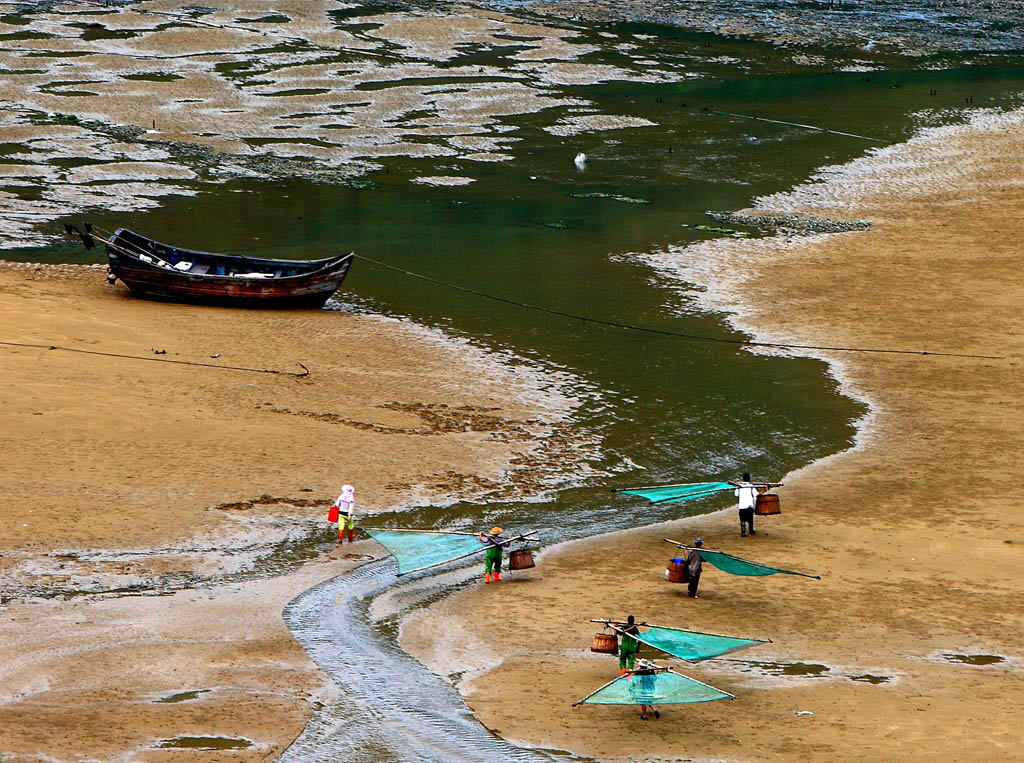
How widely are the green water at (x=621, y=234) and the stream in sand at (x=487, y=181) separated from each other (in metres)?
0.09

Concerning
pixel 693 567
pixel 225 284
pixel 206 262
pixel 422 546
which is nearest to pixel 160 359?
pixel 225 284

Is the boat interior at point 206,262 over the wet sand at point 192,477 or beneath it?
over

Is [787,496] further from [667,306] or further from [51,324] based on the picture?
[51,324]

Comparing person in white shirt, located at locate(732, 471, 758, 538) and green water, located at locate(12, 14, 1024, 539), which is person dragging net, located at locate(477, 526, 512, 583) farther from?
person in white shirt, located at locate(732, 471, 758, 538)

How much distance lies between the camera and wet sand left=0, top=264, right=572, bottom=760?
15836 mm

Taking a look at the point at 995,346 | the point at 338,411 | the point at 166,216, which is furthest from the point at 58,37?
the point at 995,346

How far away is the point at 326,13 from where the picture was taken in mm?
61406

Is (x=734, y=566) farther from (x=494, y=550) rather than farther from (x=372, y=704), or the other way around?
(x=372, y=704)

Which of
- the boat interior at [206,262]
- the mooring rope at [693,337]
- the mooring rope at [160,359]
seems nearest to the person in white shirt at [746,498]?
the mooring rope at [160,359]

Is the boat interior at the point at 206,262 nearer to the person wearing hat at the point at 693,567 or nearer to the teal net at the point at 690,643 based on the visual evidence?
the person wearing hat at the point at 693,567

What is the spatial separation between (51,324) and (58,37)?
3193cm

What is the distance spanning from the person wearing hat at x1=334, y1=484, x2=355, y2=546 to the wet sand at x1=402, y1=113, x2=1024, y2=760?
2.35 metres

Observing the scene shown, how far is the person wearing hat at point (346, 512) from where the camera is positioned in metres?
20.4

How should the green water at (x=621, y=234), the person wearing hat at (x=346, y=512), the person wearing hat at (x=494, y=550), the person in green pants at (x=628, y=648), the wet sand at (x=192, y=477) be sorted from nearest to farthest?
the wet sand at (x=192, y=477)
the person in green pants at (x=628, y=648)
the person wearing hat at (x=494, y=550)
the person wearing hat at (x=346, y=512)
the green water at (x=621, y=234)
